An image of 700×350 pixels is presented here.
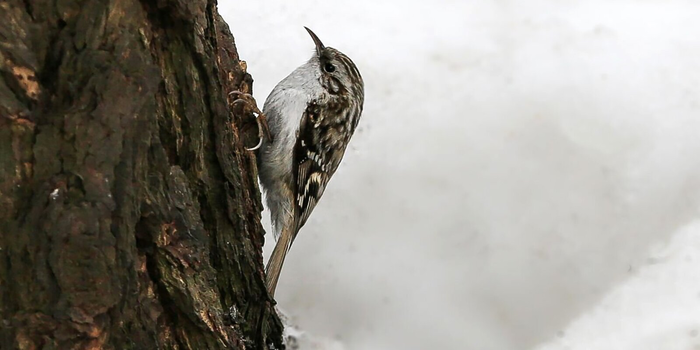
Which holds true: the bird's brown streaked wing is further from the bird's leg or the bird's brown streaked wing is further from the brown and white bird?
the bird's leg

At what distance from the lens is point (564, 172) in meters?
3.06

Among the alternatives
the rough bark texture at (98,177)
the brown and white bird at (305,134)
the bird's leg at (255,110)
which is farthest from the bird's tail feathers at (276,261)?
the rough bark texture at (98,177)

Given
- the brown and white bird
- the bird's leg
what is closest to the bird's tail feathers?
the brown and white bird

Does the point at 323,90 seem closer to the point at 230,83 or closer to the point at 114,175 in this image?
the point at 230,83

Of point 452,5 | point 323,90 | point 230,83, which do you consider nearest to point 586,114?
point 452,5

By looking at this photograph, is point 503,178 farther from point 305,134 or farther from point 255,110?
point 255,110

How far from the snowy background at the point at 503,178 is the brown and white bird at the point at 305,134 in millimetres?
292

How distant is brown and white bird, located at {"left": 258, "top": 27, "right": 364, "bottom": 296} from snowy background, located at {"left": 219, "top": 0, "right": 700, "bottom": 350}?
29 centimetres

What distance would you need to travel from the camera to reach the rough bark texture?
1.27m

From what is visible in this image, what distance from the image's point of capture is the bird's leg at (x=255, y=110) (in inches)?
91.6

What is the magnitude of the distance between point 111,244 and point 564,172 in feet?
7.07

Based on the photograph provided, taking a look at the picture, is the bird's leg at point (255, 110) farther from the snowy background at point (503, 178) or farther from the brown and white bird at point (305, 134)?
the snowy background at point (503, 178)

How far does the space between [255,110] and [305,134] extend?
32 centimetres

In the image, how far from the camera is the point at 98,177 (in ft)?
4.30
